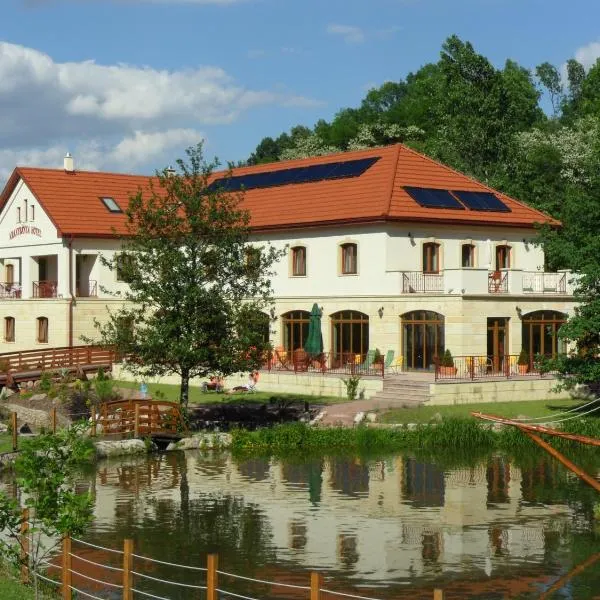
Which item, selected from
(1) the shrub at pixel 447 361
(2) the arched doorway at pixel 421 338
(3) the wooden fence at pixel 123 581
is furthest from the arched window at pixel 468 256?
(3) the wooden fence at pixel 123 581

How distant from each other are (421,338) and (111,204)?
2000cm

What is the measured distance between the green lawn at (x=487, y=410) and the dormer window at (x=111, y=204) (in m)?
23.7

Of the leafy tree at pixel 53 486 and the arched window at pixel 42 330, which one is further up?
the arched window at pixel 42 330

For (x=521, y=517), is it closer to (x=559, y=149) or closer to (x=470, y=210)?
(x=470, y=210)

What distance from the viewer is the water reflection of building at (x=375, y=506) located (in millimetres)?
22500

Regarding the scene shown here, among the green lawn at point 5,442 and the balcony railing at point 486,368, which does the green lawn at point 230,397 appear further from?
the green lawn at point 5,442

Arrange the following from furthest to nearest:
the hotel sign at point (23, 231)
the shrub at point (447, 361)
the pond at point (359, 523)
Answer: the hotel sign at point (23, 231), the shrub at point (447, 361), the pond at point (359, 523)

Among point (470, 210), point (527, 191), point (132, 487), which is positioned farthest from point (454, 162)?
point (132, 487)

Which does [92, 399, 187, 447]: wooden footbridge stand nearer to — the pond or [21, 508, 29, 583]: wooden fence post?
the pond

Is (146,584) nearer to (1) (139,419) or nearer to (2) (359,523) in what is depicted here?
(2) (359,523)

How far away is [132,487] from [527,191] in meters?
41.7

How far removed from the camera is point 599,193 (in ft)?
123

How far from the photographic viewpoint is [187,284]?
36406 millimetres

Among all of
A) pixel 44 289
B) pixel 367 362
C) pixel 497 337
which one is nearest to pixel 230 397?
pixel 367 362
